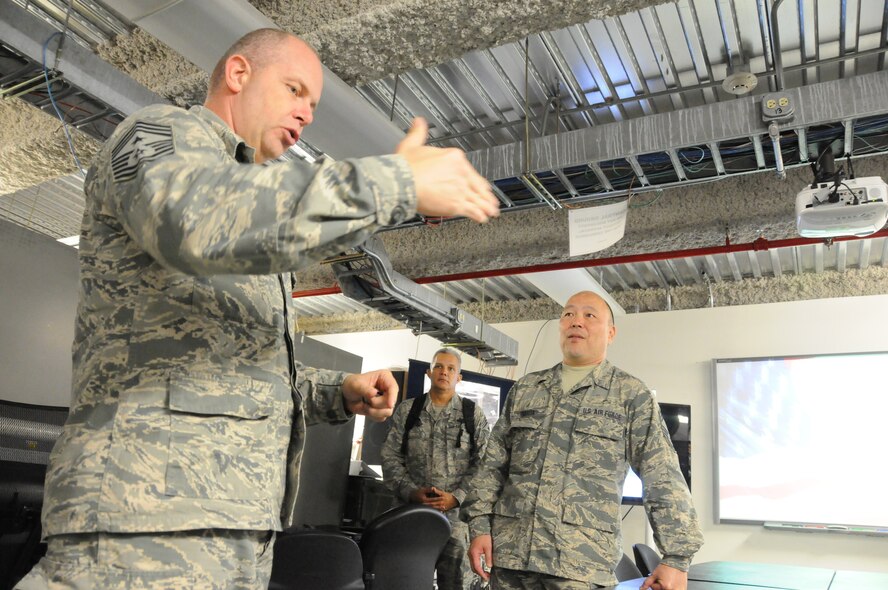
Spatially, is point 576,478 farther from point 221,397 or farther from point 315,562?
point 221,397

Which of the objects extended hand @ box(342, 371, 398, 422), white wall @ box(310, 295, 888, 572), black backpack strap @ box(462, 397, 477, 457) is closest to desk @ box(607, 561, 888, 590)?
extended hand @ box(342, 371, 398, 422)

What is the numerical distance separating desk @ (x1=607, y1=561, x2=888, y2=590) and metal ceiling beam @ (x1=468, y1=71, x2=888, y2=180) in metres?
1.72

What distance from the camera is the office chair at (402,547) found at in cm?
267

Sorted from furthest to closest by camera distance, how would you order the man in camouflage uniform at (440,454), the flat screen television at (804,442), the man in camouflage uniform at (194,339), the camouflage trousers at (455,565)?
the flat screen television at (804,442), the man in camouflage uniform at (440,454), the camouflage trousers at (455,565), the man in camouflage uniform at (194,339)

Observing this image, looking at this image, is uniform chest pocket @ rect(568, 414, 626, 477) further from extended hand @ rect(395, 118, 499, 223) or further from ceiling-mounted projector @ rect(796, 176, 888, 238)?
extended hand @ rect(395, 118, 499, 223)

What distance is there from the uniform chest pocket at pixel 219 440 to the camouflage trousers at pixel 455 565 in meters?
3.32

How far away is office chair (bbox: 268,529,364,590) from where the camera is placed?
2275mm

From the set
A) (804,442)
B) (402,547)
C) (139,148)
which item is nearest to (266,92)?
(139,148)

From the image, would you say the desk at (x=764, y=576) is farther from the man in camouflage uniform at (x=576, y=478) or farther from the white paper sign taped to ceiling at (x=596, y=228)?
the white paper sign taped to ceiling at (x=596, y=228)

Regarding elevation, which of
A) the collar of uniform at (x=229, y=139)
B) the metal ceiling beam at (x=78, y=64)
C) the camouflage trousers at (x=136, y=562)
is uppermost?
the metal ceiling beam at (x=78, y=64)

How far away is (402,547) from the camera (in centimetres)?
274

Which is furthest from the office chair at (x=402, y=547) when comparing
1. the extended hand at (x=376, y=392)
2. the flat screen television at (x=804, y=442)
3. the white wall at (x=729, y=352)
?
the flat screen television at (x=804, y=442)

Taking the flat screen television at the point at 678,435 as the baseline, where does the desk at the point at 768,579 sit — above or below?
below

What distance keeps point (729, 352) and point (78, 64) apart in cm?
575
